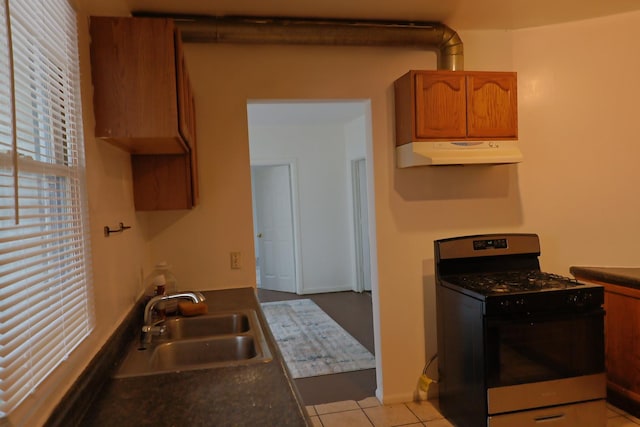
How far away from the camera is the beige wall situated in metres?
2.70

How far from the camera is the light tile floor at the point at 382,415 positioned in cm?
267

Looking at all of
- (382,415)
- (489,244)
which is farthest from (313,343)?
(489,244)

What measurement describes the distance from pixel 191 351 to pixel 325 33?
193 cm

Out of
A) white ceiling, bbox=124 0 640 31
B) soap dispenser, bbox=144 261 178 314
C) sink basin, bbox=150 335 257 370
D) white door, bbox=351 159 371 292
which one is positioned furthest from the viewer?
white door, bbox=351 159 371 292

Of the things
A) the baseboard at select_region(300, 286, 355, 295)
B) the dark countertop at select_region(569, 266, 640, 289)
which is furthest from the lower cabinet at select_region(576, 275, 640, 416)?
the baseboard at select_region(300, 286, 355, 295)

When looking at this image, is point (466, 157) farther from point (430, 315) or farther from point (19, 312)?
point (19, 312)

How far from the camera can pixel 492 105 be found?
8.86 feet

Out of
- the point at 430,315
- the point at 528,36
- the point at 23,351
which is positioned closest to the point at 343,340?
the point at 430,315

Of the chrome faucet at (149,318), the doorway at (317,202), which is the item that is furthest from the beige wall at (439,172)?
the doorway at (317,202)

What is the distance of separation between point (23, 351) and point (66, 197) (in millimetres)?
520

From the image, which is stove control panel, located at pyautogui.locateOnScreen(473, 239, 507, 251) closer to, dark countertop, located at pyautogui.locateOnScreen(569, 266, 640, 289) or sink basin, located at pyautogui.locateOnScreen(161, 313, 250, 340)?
dark countertop, located at pyautogui.locateOnScreen(569, 266, 640, 289)

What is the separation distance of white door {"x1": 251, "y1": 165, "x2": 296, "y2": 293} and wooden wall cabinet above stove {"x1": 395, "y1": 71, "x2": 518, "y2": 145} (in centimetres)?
397

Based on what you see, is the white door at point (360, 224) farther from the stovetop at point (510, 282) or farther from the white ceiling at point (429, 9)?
the stovetop at point (510, 282)

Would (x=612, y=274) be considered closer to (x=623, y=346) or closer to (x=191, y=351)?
(x=623, y=346)
